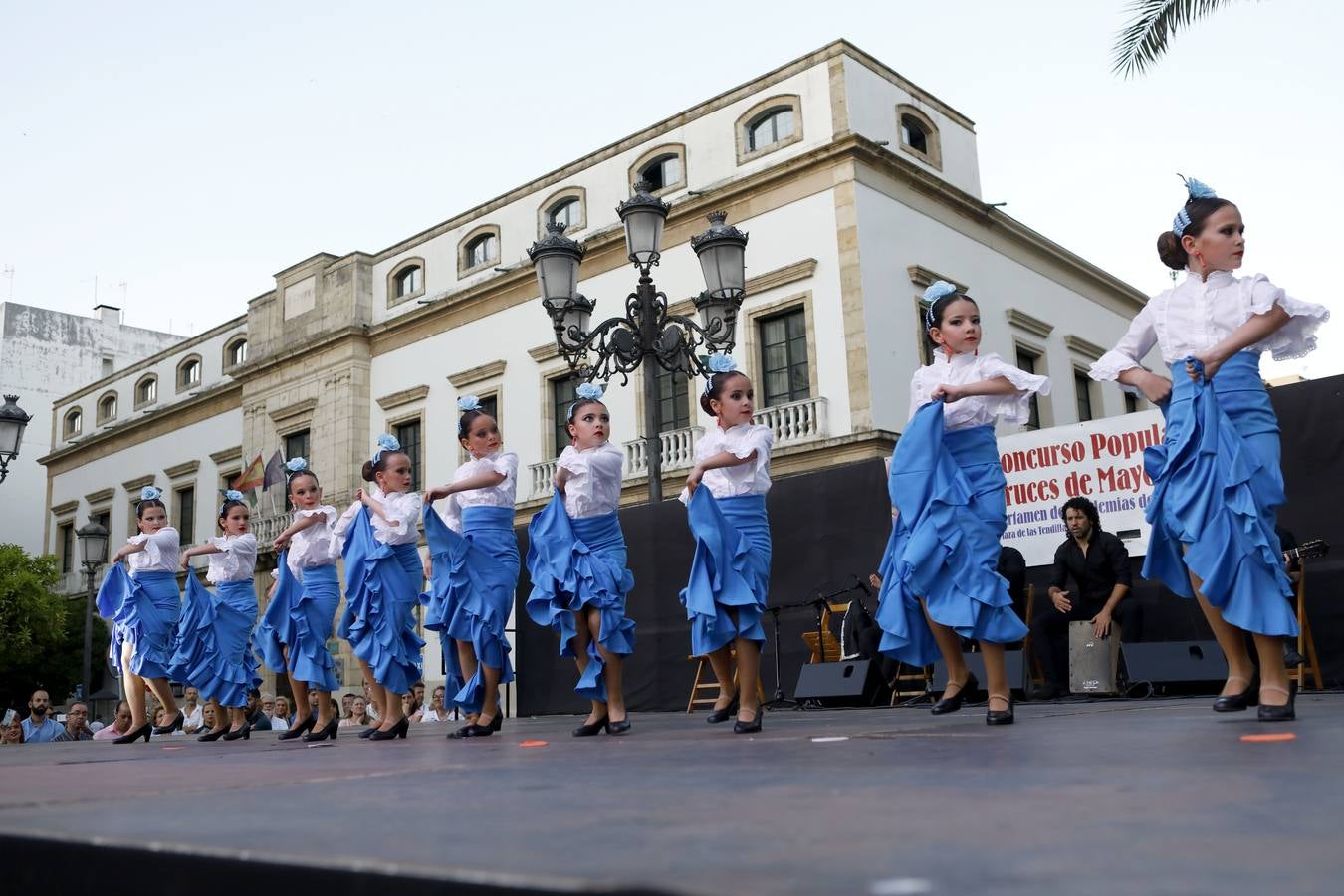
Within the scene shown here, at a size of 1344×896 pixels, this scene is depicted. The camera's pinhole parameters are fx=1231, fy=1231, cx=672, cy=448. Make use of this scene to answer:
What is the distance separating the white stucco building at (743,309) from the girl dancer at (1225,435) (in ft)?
45.5

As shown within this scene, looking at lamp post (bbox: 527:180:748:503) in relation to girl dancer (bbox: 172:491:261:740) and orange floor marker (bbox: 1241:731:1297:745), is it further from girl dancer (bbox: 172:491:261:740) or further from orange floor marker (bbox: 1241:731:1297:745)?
orange floor marker (bbox: 1241:731:1297:745)

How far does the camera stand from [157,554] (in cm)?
947

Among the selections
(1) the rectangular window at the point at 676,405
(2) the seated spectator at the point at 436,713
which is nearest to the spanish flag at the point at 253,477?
(1) the rectangular window at the point at 676,405

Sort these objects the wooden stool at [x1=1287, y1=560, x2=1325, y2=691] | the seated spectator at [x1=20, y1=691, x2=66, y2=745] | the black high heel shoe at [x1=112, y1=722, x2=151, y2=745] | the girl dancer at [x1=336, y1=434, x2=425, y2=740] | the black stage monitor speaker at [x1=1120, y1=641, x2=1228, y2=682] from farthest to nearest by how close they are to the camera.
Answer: the seated spectator at [x1=20, y1=691, x2=66, y2=745]
the black high heel shoe at [x1=112, y1=722, x2=151, y2=745]
the black stage monitor speaker at [x1=1120, y1=641, x2=1228, y2=682]
the wooden stool at [x1=1287, y1=560, x2=1325, y2=691]
the girl dancer at [x1=336, y1=434, x2=425, y2=740]

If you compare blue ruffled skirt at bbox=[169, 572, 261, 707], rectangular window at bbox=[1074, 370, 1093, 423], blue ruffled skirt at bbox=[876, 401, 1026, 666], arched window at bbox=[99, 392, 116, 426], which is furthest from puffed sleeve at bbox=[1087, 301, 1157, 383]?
arched window at bbox=[99, 392, 116, 426]

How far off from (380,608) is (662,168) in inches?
693

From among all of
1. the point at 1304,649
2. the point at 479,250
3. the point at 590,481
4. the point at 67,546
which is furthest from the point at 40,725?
the point at 67,546

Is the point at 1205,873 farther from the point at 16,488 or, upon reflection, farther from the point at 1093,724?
the point at 16,488

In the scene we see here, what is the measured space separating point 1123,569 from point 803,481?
2.82 metres

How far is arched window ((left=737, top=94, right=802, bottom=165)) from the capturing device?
21.5 m

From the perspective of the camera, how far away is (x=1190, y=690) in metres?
7.91

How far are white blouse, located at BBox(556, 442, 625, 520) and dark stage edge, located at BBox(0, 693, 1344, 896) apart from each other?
3.16 m

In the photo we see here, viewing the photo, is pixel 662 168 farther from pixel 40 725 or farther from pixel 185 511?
pixel 185 511

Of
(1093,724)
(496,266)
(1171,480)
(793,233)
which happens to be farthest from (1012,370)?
(496,266)
